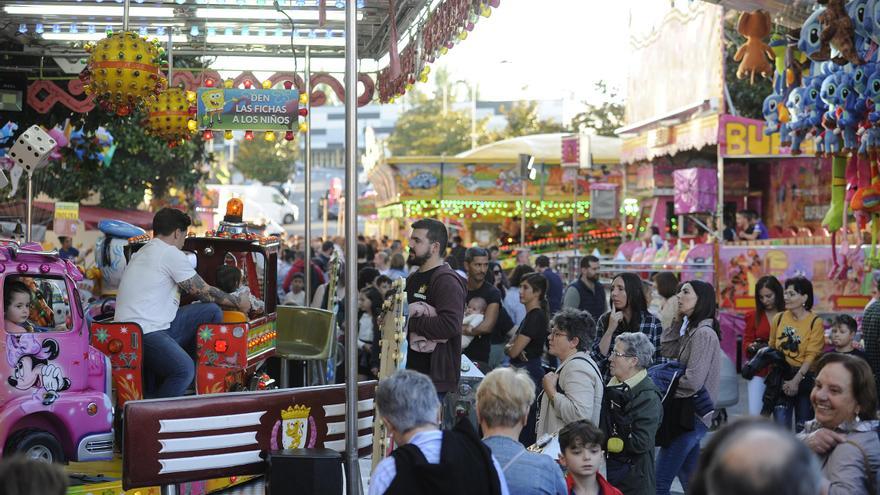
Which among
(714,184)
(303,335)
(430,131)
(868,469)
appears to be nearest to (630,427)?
(868,469)

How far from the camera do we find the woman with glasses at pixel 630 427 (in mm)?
6453

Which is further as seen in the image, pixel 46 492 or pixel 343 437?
pixel 343 437

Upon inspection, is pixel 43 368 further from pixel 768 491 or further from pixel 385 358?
pixel 768 491

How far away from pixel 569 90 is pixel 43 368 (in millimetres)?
44175

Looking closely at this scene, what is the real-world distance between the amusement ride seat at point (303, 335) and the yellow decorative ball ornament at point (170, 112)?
84.4 inches

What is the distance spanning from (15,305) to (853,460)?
5160mm

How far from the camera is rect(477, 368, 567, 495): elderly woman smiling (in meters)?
4.67

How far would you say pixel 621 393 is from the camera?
6520 mm

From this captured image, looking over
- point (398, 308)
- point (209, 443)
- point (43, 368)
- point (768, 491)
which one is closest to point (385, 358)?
point (398, 308)

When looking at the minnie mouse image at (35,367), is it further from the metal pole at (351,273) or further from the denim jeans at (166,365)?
the metal pole at (351,273)

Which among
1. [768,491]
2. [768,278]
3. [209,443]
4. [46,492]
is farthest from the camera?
[768,278]

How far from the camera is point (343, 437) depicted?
6.20 meters

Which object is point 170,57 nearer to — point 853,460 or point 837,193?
point 837,193

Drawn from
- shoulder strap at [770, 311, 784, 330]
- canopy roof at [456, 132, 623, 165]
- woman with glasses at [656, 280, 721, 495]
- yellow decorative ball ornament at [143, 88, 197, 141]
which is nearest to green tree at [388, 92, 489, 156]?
canopy roof at [456, 132, 623, 165]
